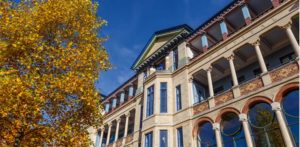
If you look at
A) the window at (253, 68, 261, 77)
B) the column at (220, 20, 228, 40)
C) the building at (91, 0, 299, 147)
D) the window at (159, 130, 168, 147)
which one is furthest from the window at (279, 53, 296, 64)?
the window at (159, 130, 168, 147)

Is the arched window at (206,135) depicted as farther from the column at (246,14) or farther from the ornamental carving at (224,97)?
the column at (246,14)

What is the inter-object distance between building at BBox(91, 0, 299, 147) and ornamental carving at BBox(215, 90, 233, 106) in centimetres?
6

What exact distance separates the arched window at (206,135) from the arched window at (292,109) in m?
5.13

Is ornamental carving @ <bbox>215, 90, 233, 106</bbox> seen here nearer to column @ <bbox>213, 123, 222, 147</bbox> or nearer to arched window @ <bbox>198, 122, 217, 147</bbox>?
column @ <bbox>213, 123, 222, 147</bbox>

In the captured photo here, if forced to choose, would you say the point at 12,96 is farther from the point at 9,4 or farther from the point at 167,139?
the point at 167,139

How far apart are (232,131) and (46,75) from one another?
1210 centimetres

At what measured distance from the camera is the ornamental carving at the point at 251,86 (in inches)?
552

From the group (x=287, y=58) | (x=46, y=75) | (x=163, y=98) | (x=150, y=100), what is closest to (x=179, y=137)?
(x=163, y=98)

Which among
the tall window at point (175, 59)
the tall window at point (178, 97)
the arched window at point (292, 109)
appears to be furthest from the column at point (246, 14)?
the tall window at point (178, 97)

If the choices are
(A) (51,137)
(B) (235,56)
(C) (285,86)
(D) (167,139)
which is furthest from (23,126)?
(B) (235,56)

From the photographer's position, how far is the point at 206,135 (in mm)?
16297

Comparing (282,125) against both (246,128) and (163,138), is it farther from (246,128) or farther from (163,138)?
(163,138)

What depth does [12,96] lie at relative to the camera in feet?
27.7

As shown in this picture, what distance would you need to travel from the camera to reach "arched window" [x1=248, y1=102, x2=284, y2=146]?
12617 mm
